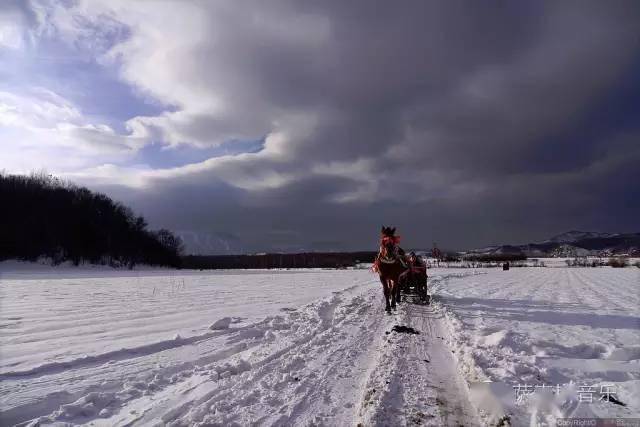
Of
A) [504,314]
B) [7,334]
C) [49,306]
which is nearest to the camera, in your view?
[7,334]

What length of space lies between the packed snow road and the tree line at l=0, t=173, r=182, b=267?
65.8m

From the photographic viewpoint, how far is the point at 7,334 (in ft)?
25.0

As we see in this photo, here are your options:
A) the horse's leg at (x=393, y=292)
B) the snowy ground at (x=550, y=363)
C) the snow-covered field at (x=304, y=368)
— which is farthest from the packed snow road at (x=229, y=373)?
the horse's leg at (x=393, y=292)

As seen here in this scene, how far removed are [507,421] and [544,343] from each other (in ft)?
13.1

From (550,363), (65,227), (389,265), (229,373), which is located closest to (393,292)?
(389,265)

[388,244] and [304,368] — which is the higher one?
[388,244]

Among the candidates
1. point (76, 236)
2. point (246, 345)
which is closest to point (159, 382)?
point (246, 345)

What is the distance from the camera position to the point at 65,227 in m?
67.6

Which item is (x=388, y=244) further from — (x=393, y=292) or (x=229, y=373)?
(x=229, y=373)

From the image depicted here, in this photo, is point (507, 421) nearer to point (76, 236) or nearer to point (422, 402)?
point (422, 402)

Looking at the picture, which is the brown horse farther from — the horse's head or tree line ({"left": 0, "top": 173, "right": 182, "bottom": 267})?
tree line ({"left": 0, "top": 173, "right": 182, "bottom": 267})

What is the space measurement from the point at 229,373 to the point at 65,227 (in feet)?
253

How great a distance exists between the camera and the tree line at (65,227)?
6119cm

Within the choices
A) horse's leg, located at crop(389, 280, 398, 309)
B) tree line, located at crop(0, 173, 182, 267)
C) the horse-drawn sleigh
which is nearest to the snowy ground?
horse's leg, located at crop(389, 280, 398, 309)
